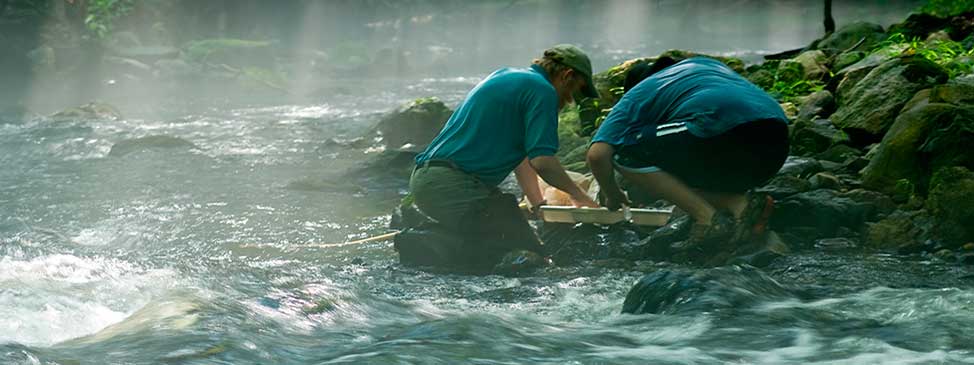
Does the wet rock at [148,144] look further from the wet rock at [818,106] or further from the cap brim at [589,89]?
the cap brim at [589,89]

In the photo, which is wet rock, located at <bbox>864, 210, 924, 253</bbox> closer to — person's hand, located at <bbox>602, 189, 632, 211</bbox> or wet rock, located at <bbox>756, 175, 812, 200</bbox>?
wet rock, located at <bbox>756, 175, 812, 200</bbox>

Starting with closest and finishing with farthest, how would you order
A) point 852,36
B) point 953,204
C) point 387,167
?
1. point 953,204
2. point 387,167
3. point 852,36

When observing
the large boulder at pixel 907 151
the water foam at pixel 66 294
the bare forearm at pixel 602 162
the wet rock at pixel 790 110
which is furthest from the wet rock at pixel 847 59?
the water foam at pixel 66 294

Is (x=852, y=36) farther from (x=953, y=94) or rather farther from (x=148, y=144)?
(x=148, y=144)

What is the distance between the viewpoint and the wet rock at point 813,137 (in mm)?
8094

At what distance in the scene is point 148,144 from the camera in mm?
14547

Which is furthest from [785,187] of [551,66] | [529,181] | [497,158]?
[497,158]

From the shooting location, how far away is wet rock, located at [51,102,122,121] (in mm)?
19031

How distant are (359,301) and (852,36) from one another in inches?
387

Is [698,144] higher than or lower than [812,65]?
higher

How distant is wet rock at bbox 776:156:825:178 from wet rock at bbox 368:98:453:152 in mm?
6987

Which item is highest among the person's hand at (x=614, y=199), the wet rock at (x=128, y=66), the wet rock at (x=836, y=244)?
the person's hand at (x=614, y=199)

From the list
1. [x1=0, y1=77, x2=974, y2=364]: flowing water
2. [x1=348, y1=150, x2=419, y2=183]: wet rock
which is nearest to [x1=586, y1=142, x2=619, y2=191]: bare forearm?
[x1=0, y1=77, x2=974, y2=364]: flowing water

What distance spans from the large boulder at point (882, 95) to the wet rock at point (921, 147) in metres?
0.89
